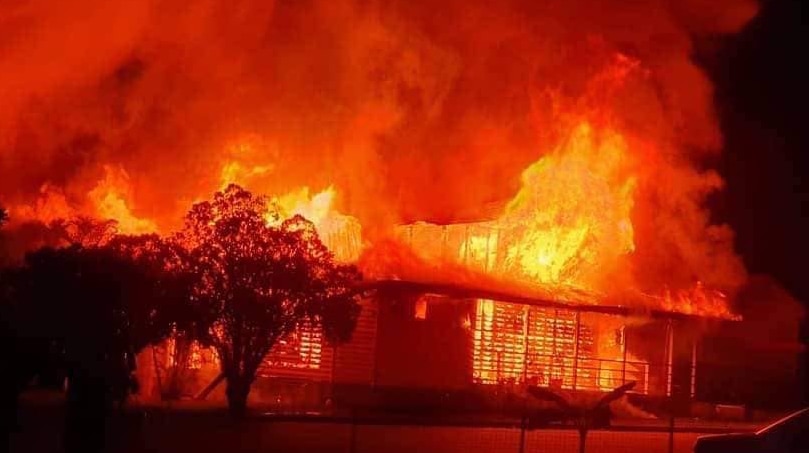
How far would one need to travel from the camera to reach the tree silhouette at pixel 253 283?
22.5 m

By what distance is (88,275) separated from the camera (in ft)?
46.8

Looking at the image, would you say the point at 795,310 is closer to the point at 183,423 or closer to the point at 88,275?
the point at 183,423

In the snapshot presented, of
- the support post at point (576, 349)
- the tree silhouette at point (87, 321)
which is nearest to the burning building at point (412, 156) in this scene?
the support post at point (576, 349)

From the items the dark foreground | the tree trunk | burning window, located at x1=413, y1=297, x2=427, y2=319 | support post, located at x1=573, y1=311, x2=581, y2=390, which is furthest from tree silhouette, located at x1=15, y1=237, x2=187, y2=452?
support post, located at x1=573, y1=311, x2=581, y2=390

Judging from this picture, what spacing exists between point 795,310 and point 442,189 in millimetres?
13558

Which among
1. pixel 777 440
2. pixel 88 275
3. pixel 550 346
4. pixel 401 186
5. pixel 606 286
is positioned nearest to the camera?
pixel 777 440

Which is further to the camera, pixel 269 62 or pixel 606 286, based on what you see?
pixel 269 62

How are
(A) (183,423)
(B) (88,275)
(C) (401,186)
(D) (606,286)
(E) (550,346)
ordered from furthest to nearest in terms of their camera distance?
(C) (401,186) → (D) (606,286) → (E) (550,346) → (A) (183,423) → (B) (88,275)

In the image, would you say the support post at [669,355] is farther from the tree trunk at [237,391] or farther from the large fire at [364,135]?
the tree trunk at [237,391]

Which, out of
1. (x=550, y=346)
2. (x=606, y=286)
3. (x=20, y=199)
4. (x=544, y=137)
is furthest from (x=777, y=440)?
(x=20, y=199)

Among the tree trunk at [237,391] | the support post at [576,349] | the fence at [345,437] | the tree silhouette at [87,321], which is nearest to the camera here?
the tree silhouette at [87,321]

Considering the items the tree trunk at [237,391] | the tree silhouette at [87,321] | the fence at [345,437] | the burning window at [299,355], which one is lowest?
the fence at [345,437]

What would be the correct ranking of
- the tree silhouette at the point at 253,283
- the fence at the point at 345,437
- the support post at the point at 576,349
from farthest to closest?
the support post at the point at 576,349 < the tree silhouette at the point at 253,283 < the fence at the point at 345,437

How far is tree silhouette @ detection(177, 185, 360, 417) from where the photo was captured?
74.0ft
